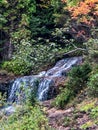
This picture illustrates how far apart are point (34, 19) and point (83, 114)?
16800mm

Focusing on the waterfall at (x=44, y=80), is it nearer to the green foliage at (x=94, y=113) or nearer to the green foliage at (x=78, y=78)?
the green foliage at (x=78, y=78)

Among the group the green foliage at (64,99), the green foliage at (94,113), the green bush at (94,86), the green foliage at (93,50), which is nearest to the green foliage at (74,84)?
the green foliage at (64,99)

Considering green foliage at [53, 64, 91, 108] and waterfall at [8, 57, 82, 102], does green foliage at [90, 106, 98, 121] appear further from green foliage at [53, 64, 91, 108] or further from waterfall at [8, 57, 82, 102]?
waterfall at [8, 57, 82, 102]

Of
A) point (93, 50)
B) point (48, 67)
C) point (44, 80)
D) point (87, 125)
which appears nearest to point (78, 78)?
point (93, 50)

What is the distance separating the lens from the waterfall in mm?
19266

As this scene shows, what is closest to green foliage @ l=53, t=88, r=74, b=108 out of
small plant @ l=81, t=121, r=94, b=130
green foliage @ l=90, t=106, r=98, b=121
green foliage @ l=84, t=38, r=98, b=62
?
green foliage @ l=84, t=38, r=98, b=62

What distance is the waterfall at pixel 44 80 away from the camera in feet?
63.2

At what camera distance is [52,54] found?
51.1ft

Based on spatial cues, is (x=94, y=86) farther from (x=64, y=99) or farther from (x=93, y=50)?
(x=93, y=50)

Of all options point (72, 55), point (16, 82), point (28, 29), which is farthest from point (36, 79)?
point (28, 29)

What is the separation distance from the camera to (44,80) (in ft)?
65.5

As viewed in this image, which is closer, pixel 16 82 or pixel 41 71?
pixel 16 82

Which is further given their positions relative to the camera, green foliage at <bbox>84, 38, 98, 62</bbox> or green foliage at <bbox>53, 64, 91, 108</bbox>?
green foliage at <bbox>84, 38, 98, 62</bbox>

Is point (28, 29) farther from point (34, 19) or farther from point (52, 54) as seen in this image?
point (52, 54)
